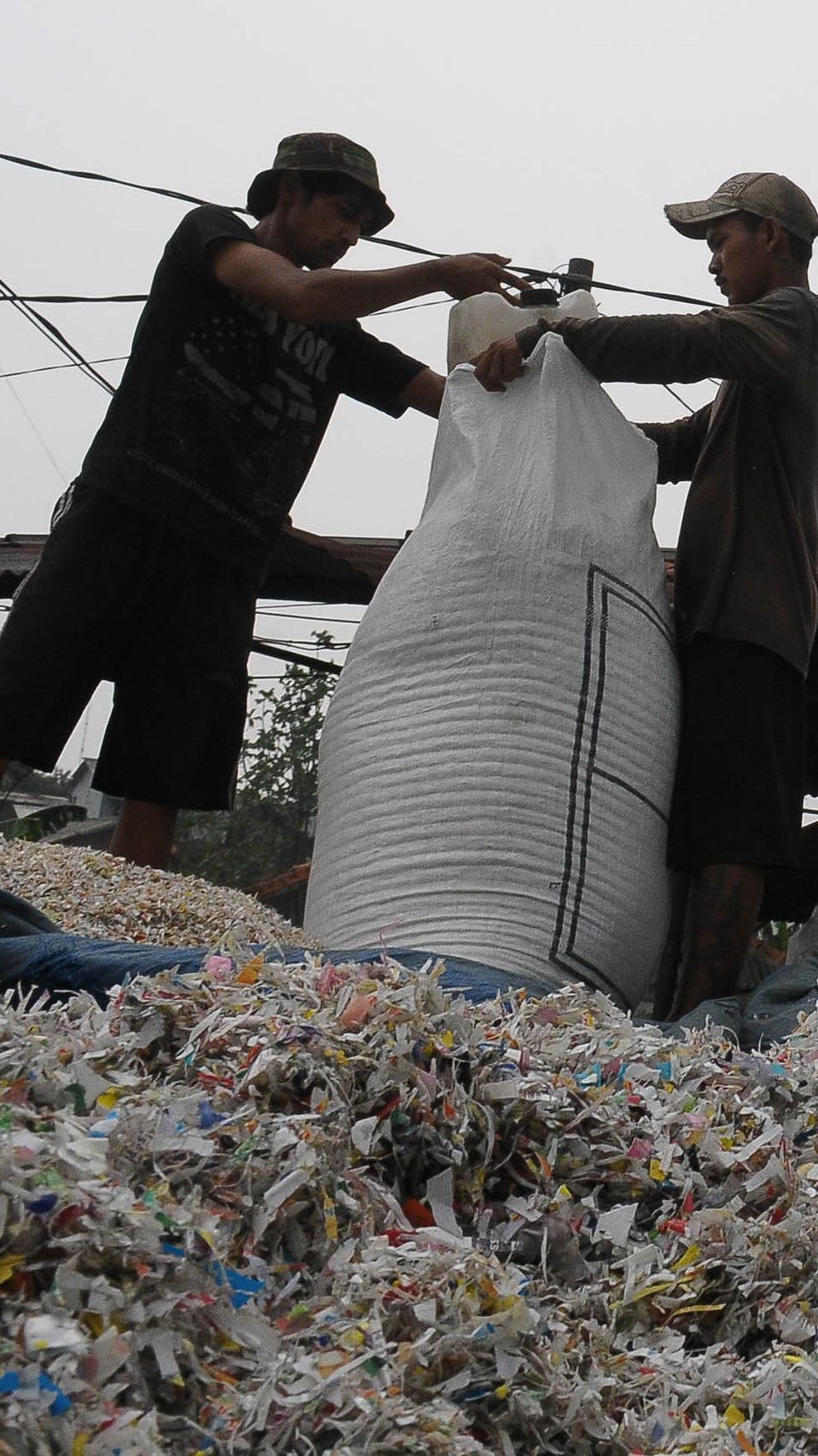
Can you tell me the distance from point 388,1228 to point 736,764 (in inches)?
51.0

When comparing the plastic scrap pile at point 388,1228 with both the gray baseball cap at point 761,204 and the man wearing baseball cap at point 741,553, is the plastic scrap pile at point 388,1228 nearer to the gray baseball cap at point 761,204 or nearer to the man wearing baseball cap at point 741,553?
the man wearing baseball cap at point 741,553

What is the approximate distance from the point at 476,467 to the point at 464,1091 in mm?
1230

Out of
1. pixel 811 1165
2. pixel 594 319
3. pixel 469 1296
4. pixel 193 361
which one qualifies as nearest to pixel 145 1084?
pixel 469 1296

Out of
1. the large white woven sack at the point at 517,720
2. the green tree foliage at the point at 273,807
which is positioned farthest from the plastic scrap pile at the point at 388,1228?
the green tree foliage at the point at 273,807

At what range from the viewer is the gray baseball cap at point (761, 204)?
100 inches

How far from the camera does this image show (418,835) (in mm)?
2186

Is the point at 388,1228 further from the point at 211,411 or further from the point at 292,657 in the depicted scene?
the point at 292,657

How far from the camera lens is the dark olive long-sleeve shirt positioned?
7.78 ft

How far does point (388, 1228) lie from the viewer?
45.4 inches

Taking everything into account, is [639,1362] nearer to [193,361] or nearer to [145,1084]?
[145,1084]

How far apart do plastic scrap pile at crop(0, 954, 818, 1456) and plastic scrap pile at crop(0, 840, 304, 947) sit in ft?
3.51

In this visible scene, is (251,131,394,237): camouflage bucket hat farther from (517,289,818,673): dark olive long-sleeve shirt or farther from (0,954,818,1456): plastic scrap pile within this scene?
(0,954,818,1456): plastic scrap pile

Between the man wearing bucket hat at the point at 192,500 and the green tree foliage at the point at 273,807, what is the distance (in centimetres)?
610

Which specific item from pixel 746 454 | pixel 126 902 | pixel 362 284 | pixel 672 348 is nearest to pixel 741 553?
pixel 746 454
